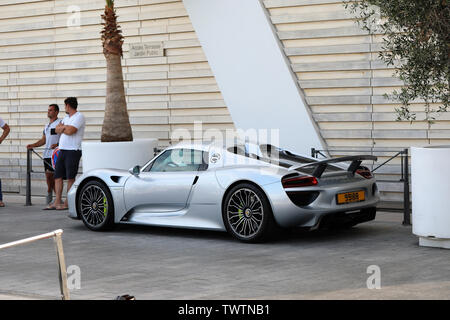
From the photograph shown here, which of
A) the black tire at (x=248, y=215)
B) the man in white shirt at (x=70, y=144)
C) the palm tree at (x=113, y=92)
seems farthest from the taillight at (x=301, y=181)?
the man in white shirt at (x=70, y=144)

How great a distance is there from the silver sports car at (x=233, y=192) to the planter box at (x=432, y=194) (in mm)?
832

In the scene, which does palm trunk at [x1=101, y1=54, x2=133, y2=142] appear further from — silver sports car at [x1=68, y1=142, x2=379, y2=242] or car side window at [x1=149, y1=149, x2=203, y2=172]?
car side window at [x1=149, y1=149, x2=203, y2=172]

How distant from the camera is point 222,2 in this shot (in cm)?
1477

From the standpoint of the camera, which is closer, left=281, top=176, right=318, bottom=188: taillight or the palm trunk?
left=281, top=176, right=318, bottom=188: taillight

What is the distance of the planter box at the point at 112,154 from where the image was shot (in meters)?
13.7

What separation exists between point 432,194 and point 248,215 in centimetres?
212

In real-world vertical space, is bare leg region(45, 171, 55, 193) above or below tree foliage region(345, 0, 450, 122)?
below

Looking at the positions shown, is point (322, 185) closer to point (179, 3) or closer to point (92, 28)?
point (179, 3)

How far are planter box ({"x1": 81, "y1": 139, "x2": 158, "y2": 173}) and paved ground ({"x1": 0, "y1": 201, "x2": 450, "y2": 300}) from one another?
203cm

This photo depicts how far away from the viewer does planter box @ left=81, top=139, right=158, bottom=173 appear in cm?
1371

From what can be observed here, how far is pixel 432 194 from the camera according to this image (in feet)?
31.0

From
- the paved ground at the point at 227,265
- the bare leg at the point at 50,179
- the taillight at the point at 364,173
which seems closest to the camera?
the paved ground at the point at 227,265

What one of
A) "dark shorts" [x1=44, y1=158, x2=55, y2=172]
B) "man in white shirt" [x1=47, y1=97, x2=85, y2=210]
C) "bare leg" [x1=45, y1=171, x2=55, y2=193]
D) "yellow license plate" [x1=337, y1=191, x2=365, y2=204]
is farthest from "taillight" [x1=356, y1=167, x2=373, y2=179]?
"bare leg" [x1=45, y1=171, x2=55, y2=193]

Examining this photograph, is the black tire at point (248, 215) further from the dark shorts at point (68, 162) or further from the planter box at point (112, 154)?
the dark shorts at point (68, 162)
